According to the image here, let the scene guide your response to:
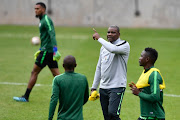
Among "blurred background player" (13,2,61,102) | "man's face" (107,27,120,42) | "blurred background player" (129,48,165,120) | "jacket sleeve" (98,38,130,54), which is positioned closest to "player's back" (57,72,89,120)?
"blurred background player" (129,48,165,120)

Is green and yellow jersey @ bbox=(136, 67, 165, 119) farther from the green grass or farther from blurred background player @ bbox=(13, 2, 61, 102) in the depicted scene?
blurred background player @ bbox=(13, 2, 61, 102)

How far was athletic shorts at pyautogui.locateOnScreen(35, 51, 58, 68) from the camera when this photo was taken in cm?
1109

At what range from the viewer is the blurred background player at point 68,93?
6.12 m

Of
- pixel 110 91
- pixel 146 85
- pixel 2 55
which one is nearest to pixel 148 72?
pixel 146 85

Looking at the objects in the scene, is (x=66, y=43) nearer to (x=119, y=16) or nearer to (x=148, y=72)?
(x=119, y=16)

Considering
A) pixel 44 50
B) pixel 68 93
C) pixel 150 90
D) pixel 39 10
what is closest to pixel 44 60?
pixel 44 50

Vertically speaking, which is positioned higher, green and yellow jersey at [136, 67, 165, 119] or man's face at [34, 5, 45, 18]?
man's face at [34, 5, 45, 18]

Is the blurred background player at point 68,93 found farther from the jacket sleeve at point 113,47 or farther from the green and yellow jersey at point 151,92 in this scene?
the jacket sleeve at point 113,47

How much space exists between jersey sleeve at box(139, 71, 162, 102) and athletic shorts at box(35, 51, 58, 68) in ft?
17.0

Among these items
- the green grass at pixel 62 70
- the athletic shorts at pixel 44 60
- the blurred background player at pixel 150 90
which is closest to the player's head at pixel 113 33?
the blurred background player at pixel 150 90

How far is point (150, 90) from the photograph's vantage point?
651 centimetres

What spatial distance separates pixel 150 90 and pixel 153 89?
0.21 metres

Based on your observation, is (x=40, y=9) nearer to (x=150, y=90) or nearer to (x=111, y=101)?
(x=111, y=101)

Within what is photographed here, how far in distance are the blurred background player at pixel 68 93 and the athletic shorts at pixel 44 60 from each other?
4.96 metres
